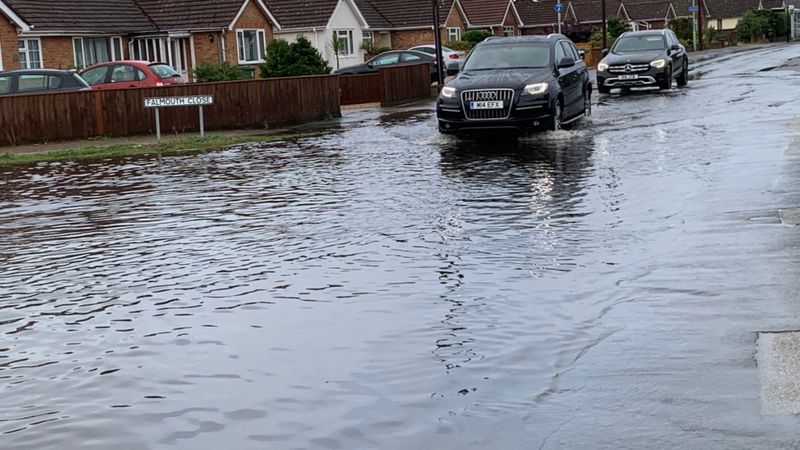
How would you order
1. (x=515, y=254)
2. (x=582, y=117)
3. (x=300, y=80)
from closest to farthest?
(x=515, y=254)
(x=582, y=117)
(x=300, y=80)

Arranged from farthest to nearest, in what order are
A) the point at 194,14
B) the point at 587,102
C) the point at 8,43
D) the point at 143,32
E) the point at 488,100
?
1. the point at 194,14
2. the point at 143,32
3. the point at 8,43
4. the point at 587,102
5. the point at 488,100

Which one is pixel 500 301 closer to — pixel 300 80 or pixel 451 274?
pixel 451 274

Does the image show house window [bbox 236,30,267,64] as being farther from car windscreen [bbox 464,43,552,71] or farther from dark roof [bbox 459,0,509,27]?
car windscreen [bbox 464,43,552,71]

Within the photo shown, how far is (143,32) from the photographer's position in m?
51.8

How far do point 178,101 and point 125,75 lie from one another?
27.7 ft

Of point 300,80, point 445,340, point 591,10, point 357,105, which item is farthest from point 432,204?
point 591,10

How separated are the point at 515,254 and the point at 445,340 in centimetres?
279

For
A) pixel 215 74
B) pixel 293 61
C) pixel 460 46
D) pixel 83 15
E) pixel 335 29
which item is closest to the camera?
pixel 293 61

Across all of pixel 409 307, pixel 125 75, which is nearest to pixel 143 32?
pixel 125 75

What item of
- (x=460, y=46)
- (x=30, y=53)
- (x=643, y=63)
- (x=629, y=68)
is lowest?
(x=629, y=68)

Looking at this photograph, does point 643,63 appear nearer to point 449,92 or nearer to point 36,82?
point 449,92

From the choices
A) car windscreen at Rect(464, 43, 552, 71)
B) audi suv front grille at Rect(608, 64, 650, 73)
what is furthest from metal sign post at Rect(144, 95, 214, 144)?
audi suv front grille at Rect(608, 64, 650, 73)

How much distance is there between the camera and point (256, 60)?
5475 centimetres

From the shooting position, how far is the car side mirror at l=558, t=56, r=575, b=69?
21.3 meters
